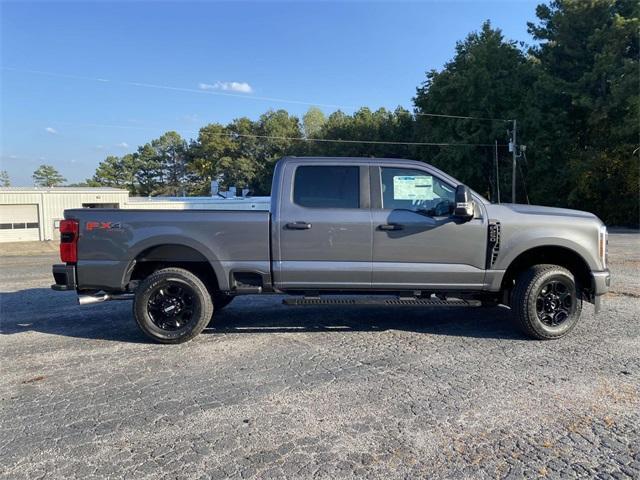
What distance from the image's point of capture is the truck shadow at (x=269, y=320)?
602cm

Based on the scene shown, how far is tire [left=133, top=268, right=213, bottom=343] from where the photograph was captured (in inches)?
214

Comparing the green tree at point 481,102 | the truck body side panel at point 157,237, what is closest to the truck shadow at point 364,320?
the truck body side panel at point 157,237

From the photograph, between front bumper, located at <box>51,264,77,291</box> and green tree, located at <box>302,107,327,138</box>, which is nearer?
front bumper, located at <box>51,264,77,291</box>

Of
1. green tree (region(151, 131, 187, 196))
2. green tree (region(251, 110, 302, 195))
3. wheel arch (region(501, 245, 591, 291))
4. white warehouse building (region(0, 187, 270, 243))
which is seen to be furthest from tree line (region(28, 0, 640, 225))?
green tree (region(151, 131, 187, 196))

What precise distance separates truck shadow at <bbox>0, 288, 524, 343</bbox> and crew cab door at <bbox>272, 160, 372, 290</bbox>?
83 centimetres

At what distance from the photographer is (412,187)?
18.5 ft

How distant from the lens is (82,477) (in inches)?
114

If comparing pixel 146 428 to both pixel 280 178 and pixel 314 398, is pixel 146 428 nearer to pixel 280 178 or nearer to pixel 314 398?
pixel 314 398

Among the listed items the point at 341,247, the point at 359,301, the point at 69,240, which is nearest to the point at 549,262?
the point at 359,301

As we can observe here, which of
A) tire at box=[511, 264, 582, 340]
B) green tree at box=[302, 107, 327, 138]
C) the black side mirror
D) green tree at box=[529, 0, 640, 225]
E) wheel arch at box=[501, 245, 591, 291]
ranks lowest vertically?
tire at box=[511, 264, 582, 340]

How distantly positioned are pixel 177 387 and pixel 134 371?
67cm

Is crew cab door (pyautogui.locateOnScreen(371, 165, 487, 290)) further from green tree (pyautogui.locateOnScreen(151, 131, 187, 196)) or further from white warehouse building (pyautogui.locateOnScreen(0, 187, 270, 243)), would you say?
green tree (pyautogui.locateOnScreen(151, 131, 187, 196))

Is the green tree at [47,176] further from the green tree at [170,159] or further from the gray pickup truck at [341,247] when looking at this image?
the gray pickup truck at [341,247]

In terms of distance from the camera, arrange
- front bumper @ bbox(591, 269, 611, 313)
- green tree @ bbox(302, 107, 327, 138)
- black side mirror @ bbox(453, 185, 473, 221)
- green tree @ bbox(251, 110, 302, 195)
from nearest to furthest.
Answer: black side mirror @ bbox(453, 185, 473, 221)
front bumper @ bbox(591, 269, 611, 313)
green tree @ bbox(251, 110, 302, 195)
green tree @ bbox(302, 107, 327, 138)
